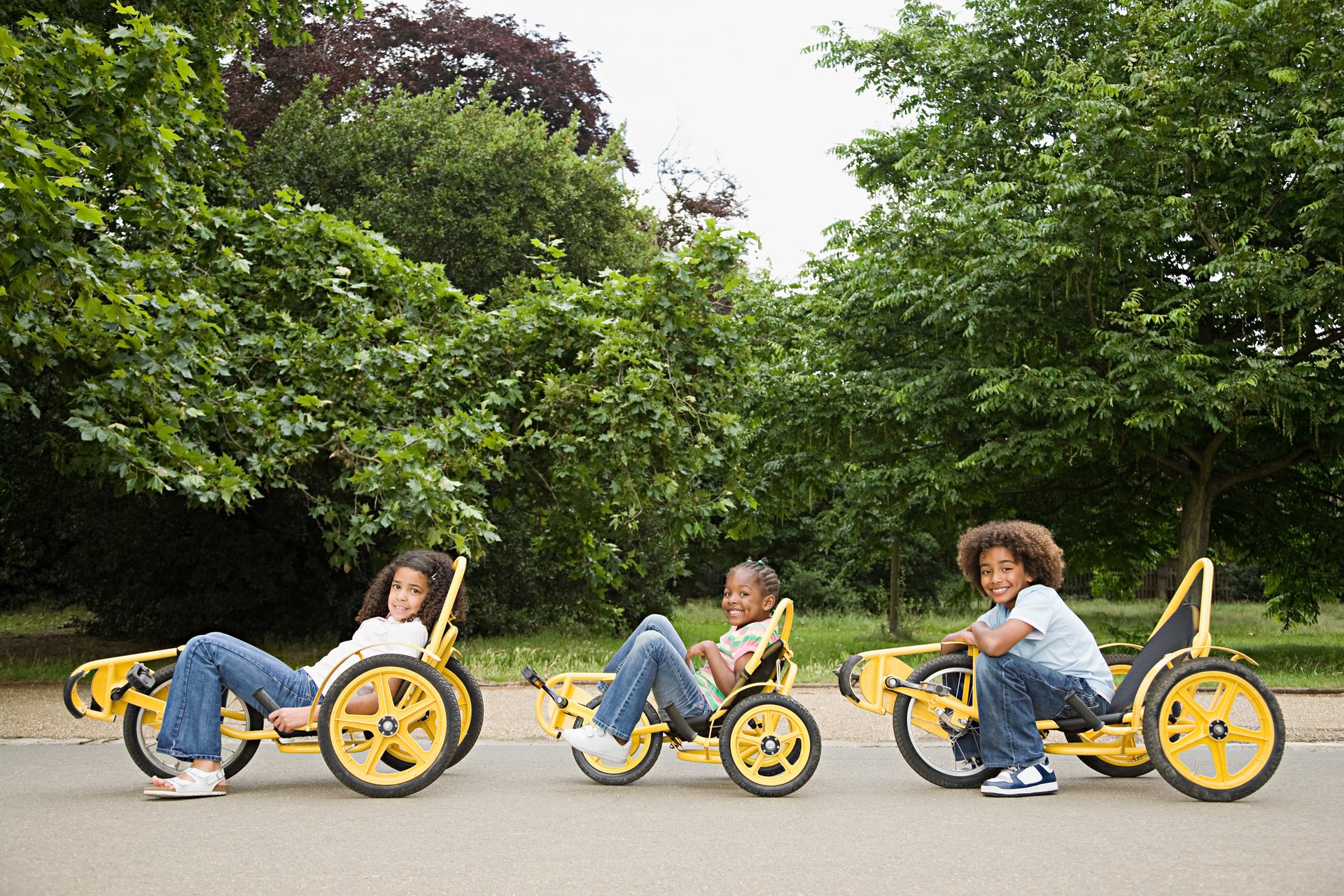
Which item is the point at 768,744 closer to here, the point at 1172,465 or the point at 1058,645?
the point at 1058,645

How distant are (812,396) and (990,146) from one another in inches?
176

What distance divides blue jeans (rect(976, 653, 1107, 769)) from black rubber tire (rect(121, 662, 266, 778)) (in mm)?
3574

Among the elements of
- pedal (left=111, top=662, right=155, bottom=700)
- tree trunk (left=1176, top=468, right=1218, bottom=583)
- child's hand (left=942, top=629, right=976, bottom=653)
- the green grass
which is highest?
tree trunk (left=1176, top=468, right=1218, bottom=583)

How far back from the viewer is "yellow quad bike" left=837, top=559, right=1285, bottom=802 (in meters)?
5.92

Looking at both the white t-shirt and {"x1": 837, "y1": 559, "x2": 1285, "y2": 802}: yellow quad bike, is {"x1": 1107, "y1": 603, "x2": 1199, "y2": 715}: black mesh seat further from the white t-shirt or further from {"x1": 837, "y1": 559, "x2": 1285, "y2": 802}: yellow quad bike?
the white t-shirt

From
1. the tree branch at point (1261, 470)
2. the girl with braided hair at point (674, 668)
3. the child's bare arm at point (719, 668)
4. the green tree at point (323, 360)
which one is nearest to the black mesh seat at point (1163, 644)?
the girl with braided hair at point (674, 668)

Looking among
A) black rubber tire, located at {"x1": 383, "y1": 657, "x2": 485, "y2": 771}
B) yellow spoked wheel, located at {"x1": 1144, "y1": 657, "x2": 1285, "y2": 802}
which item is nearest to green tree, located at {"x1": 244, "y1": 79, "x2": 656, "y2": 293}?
black rubber tire, located at {"x1": 383, "y1": 657, "x2": 485, "y2": 771}

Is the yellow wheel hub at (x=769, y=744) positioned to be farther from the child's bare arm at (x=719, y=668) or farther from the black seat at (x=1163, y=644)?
the black seat at (x=1163, y=644)

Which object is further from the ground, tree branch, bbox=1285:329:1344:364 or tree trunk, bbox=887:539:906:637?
tree branch, bbox=1285:329:1344:364

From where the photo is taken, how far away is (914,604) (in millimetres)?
30969

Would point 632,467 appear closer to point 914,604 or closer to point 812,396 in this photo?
point 812,396

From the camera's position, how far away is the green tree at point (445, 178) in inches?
798

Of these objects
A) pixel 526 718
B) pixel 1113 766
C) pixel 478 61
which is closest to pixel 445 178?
pixel 478 61

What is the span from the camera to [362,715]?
598cm
